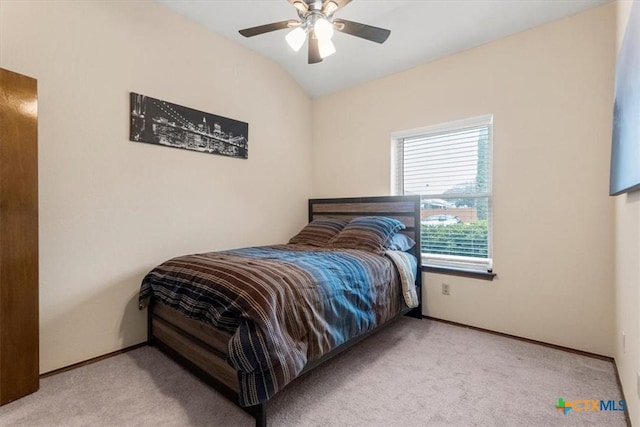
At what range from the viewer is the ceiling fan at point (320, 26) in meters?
1.89

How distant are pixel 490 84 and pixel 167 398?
3491 mm

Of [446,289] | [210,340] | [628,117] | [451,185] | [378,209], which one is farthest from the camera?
[378,209]

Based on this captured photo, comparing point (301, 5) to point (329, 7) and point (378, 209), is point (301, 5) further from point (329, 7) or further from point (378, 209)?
point (378, 209)

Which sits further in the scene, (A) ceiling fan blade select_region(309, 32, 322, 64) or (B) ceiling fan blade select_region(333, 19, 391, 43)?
(A) ceiling fan blade select_region(309, 32, 322, 64)

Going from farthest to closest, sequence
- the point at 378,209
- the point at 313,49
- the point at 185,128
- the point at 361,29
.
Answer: the point at 378,209
the point at 185,128
the point at 313,49
the point at 361,29

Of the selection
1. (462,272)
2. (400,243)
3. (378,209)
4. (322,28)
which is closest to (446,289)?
(462,272)

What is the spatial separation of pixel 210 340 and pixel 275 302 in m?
0.54

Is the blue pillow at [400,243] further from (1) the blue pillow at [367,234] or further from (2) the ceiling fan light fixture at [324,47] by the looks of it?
(2) the ceiling fan light fixture at [324,47]

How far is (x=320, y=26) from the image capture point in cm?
196

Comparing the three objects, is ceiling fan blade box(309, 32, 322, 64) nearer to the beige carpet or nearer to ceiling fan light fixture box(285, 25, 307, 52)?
ceiling fan light fixture box(285, 25, 307, 52)

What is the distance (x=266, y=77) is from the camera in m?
3.54

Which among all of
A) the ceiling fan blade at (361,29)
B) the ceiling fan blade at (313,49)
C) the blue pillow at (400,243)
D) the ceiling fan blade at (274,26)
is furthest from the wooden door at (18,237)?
the blue pillow at (400,243)

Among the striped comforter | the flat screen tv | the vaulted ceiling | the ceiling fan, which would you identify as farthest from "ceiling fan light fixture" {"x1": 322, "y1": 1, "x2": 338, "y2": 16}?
the striped comforter

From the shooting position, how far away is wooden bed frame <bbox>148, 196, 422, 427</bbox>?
66.1 inches
